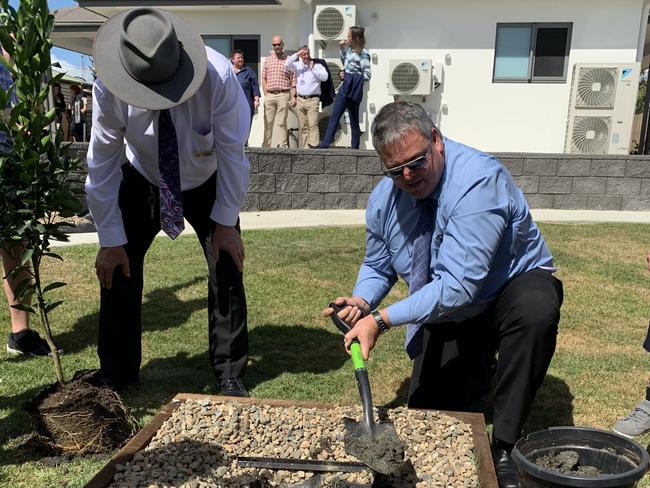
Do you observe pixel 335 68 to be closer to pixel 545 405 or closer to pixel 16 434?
pixel 545 405

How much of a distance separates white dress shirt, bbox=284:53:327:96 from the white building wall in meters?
1.55

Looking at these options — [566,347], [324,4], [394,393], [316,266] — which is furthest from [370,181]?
[394,393]

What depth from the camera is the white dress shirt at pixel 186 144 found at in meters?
2.78

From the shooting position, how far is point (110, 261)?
301cm

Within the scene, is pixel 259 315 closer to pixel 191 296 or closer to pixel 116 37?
pixel 191 296

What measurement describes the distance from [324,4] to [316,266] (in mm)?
7589

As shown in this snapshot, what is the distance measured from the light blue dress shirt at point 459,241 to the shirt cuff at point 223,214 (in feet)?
2.20

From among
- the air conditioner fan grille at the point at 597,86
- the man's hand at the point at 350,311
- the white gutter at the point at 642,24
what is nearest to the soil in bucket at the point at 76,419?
the man's hand at the point at 350,311

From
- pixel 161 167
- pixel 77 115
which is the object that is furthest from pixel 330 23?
pixel 161 167

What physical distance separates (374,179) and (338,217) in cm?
94

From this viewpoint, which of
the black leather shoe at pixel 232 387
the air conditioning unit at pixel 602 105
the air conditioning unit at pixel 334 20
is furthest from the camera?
the air conditioning unit at pixel 334 20

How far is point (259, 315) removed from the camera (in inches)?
183

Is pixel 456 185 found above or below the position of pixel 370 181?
above

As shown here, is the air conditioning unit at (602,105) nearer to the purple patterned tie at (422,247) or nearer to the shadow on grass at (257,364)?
the shadow on grass at (257,364)
